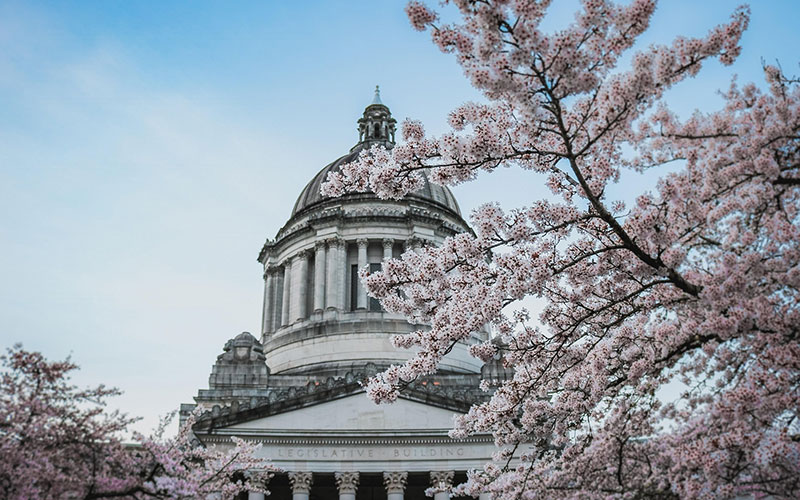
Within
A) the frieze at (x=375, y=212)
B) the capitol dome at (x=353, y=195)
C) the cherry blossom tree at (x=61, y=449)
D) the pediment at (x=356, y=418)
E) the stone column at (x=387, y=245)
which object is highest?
the capitol dome at (x=353, y=195)

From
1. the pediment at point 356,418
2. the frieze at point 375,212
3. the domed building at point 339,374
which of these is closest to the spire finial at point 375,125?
the domed building at point 339,374

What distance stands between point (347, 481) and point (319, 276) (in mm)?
16267

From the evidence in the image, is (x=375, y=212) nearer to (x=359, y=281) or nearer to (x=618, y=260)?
(x=359, y=281)

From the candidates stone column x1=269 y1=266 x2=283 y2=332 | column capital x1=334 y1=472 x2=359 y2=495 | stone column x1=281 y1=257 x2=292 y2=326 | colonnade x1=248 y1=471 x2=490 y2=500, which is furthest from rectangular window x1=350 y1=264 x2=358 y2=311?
colonnade x1=248 y1=471 x2=490 y2=500

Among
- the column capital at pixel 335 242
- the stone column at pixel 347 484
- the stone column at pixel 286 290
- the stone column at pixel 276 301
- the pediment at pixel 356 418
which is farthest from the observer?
the stone column at pixel 276 301

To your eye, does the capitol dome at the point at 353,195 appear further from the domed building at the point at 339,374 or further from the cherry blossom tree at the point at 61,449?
the cherry blossom tree at the point at 61,449

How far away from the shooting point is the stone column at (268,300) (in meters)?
47.2

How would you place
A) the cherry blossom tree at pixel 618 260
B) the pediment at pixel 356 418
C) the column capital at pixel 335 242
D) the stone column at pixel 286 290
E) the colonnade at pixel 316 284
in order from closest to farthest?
the cherry blossom tree at pixel 618 260, the pediment at pixel 356 418, the colonnade at pixel 316 284, the column capital at pixel 335 242, the stone column at pixel 286 290

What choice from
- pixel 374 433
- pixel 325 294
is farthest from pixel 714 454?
pixel 325 294

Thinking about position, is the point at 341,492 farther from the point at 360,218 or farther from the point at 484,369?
the point at 360,218

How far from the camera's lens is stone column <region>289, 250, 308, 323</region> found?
45.1m

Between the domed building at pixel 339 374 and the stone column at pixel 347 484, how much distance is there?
42 mm

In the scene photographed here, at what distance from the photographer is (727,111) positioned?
11.8 meters

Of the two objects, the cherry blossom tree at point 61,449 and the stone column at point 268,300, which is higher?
the stone column at point 268,300
